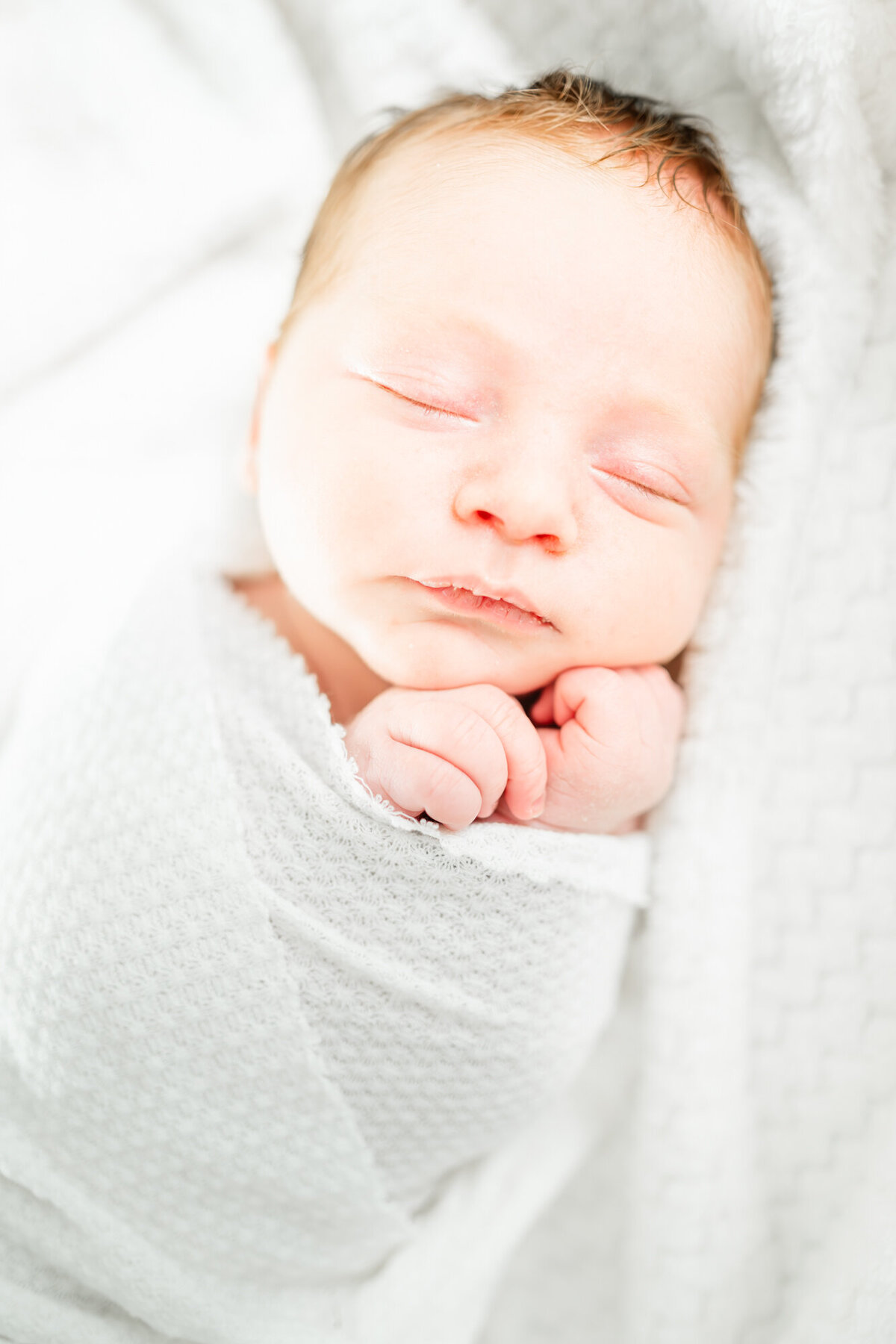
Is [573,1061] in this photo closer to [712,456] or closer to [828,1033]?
[828,1033]

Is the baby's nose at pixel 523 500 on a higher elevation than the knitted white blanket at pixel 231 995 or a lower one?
higher

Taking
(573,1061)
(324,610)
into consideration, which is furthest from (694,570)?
(573,1061)

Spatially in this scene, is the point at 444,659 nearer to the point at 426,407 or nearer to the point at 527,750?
the point at 527,750

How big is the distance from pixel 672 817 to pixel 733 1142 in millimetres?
431

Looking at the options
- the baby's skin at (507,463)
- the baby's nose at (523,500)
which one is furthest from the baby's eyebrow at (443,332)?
the baby's nose at (523,500)

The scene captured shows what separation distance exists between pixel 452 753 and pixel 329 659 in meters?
0.28

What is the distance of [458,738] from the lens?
977 millimetres

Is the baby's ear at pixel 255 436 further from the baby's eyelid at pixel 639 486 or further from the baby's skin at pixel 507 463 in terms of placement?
the baby's eyelid at pixel 639 486

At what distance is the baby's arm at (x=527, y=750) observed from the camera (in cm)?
98

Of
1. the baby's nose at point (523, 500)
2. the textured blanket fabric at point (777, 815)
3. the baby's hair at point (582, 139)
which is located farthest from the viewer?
the textured blanket fabric at point (777, 815)

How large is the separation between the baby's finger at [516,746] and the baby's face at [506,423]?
0.03m

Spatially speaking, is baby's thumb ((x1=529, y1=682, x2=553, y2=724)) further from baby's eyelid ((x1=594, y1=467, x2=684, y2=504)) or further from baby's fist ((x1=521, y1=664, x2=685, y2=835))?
baby's eyelid ((x1=594, y1=467, x2=684, y2=504))

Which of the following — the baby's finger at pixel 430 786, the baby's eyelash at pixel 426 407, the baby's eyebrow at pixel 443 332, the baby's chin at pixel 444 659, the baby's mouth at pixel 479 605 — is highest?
the baby's eyebrow at pixel 443 332

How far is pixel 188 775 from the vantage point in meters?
1.03
